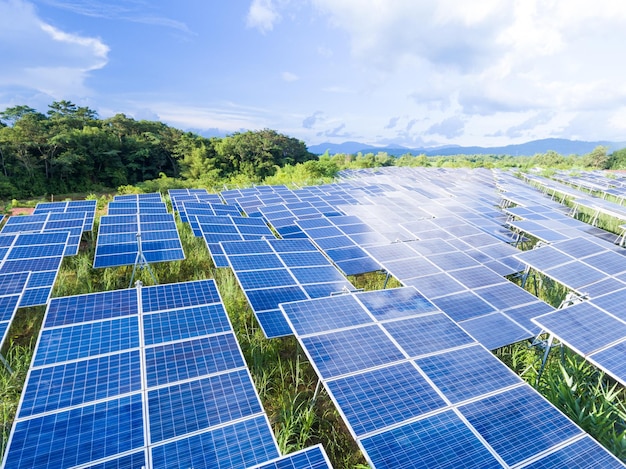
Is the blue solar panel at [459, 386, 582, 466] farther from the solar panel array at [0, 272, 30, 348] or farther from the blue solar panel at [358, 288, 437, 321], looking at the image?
the solar panel array at [0, 272, 30, 348]

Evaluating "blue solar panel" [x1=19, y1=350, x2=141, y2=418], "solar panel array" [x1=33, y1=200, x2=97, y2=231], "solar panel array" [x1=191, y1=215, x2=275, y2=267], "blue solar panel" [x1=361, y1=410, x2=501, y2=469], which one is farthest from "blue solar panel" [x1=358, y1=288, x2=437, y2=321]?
"solar panel array" [x1=33, y1=200, x2=97, y2=231]

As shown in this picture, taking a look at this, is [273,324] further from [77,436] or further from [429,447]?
[429,447]

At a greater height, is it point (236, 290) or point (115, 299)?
point (115, 299)

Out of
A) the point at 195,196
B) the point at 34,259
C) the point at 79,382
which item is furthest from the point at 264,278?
the point at 195,196

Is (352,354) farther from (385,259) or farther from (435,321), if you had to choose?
(385,259)

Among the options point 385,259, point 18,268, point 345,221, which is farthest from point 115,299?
point 345,221
